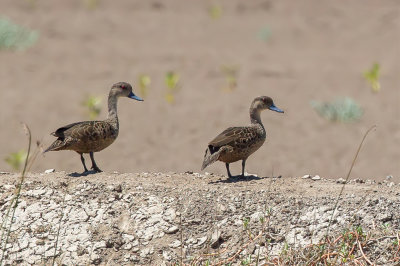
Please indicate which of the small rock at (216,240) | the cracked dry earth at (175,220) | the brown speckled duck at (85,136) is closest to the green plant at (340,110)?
the brown speckled duck at (85,136)

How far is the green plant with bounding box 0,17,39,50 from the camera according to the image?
23266mm

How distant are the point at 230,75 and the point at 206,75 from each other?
906 millimetres

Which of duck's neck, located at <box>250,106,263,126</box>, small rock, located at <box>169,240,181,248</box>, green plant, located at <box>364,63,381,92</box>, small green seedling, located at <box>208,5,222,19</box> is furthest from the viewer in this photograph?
small green seedling, located at <box>208,5,222,19</box>

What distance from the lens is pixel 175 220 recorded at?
845 centimetres

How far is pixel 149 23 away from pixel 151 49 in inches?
132

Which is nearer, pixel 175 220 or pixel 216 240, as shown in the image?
pixel 216 240

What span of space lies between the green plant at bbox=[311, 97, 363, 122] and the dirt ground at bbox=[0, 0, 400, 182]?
211 millimetres

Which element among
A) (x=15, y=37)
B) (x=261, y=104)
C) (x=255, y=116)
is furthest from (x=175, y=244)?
(x=15, y=37)

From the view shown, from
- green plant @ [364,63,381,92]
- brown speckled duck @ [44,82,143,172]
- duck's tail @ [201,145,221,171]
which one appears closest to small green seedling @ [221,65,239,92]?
green plant @ [364,63,381,92]

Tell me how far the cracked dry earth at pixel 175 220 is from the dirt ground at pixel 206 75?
251 inches

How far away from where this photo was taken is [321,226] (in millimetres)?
8219

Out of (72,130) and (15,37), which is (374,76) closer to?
(15,37)

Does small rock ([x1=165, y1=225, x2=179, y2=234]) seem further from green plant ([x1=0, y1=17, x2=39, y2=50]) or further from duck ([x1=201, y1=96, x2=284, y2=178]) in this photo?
green plant ([x1=0, y1=17, x2=39, y2=50])

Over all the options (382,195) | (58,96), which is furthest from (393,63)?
(382,195)
